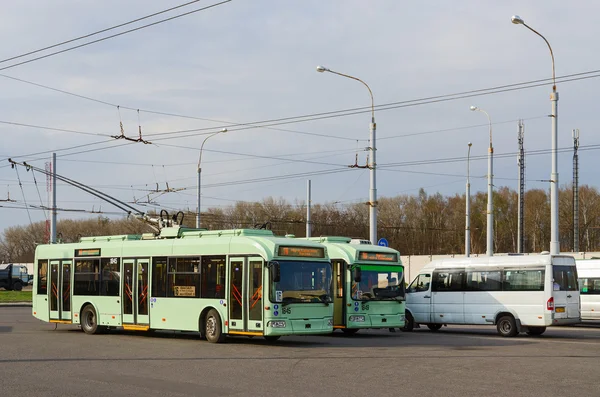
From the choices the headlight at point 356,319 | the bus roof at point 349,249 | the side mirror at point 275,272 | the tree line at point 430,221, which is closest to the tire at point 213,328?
the side mirror at point 275,272

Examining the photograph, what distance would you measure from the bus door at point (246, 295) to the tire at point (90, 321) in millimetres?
6328

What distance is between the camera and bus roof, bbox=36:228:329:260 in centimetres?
2100

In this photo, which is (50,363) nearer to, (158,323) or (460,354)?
A: (158,323)

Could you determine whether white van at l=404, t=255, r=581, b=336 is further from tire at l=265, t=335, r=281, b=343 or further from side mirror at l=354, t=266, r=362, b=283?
tire at l=265, t=335, r=281, b=343

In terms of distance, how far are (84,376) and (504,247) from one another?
97.6m

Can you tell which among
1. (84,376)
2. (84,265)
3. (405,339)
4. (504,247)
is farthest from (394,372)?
(504,247)

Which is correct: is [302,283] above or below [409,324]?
above

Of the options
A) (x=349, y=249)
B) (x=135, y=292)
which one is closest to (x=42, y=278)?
(x=135, y=292)

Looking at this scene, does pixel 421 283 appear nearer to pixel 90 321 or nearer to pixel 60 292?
pixel 90 321

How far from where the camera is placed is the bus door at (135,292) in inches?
940

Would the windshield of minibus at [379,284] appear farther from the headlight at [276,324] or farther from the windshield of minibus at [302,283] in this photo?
the headlight at [276,324]

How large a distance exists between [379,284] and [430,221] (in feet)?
286

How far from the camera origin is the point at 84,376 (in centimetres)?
1408

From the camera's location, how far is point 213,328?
21422 millimetres
